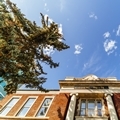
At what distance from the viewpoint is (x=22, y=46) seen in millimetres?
11812

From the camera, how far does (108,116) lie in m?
12.8

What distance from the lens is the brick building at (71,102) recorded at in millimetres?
13336

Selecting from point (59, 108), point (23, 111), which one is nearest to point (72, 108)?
point (59, 108)

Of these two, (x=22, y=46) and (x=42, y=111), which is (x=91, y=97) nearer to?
(x=42, y=111)

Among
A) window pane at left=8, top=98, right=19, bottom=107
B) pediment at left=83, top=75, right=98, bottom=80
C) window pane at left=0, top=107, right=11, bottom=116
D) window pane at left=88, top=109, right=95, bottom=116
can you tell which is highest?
pediment at left=83, top=75, right=98, bottom=80

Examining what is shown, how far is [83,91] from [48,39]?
6481 millimetres

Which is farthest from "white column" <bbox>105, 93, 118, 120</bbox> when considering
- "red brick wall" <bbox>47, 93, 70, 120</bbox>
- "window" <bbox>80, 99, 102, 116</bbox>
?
"red brick wall" <bbox>47, 93, 70, 120</bbox>

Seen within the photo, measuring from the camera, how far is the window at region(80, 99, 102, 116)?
44.7ft

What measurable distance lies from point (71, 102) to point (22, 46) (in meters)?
6.40

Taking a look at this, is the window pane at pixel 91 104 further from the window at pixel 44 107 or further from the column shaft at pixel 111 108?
the window at pixel 44 107

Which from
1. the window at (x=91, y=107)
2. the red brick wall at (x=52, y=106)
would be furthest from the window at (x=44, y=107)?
the window at (x=91, y=107)

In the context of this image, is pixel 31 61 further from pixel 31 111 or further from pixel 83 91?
pixel 83 91

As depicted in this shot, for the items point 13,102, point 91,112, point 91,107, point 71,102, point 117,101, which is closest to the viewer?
point 91,112

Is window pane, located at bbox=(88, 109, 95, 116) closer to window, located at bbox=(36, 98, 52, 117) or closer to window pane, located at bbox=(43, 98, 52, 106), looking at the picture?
window, located at bbox=(36, 98, 52, 117)
